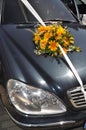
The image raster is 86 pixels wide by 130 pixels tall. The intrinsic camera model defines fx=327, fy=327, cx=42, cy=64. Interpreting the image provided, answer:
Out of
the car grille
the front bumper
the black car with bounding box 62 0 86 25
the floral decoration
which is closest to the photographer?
the front bumper

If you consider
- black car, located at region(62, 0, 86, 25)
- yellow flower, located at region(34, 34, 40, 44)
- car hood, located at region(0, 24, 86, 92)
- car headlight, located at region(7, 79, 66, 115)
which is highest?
yellow flower, located at region(34, 34, 40, 44)

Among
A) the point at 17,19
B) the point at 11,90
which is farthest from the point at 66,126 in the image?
the point at 17,19

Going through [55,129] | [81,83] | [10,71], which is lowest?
[55,129]

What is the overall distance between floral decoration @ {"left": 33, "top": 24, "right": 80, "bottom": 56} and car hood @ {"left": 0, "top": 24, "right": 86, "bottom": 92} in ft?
0.22

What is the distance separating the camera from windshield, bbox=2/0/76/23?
4.36 meters

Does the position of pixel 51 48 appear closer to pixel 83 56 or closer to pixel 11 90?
pixel 83 56

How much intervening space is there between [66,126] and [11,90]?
0.63 metres

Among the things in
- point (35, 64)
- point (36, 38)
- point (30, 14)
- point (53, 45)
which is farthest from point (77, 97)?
point (30, 14)

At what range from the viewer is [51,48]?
3.48 m

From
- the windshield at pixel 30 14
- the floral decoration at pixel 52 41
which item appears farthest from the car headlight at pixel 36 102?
the windshield at pixel 30 14

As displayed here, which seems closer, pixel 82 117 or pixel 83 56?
pixel 82 117

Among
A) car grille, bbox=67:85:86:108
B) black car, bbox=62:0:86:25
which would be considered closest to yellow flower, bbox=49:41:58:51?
car grille, bbox=67:85:86:108

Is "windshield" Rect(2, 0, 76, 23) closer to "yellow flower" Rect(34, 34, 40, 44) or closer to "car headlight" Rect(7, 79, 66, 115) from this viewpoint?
"yellow flower" Rect(34, 34, 40, 44)

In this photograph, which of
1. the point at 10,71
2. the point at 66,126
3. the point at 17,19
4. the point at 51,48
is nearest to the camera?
the point at 66,126
